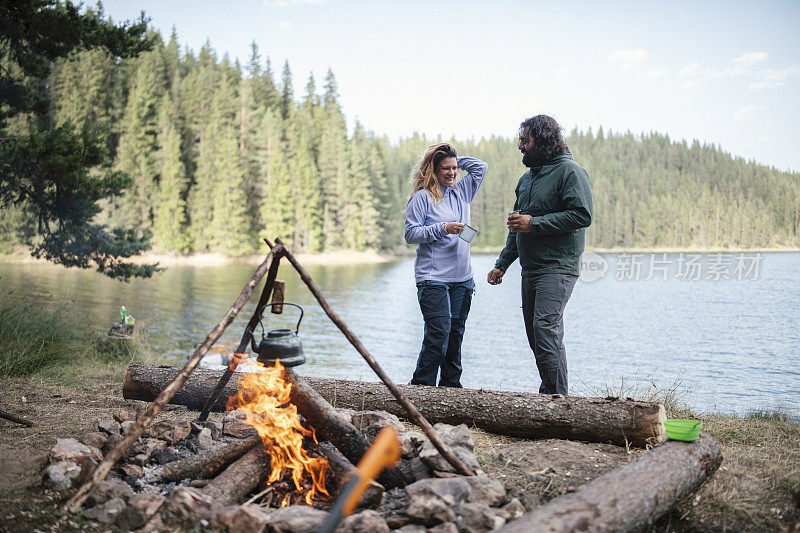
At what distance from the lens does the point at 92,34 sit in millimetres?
7336

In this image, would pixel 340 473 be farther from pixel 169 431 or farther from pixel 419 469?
pixel 169 431

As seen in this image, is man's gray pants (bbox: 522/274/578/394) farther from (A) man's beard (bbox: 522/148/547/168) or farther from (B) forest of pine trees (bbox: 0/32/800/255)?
(B) forest of pine trees (bbox: 0/32/800/255)

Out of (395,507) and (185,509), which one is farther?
(395,507)

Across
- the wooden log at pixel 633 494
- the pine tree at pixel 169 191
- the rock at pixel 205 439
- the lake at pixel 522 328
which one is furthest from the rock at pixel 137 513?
the pine tree at pixel 169 191

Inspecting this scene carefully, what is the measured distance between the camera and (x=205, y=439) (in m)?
3.62

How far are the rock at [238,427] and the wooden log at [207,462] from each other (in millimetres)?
311

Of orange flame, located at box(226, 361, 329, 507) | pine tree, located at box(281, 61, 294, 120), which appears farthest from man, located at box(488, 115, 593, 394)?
pine tree, located at box(281, 61, 294, 120)

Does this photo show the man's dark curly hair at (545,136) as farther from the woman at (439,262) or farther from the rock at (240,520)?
the rock at (240,520)

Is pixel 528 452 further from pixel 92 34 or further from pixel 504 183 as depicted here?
pixel 504 183

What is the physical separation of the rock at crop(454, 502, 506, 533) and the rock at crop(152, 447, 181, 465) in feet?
6.11

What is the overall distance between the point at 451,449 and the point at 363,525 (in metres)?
0.89

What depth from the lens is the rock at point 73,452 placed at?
3121 mm

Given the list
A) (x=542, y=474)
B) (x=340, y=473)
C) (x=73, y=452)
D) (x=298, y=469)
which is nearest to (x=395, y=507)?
(x=340, y=473)

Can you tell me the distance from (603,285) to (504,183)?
56615 mm
